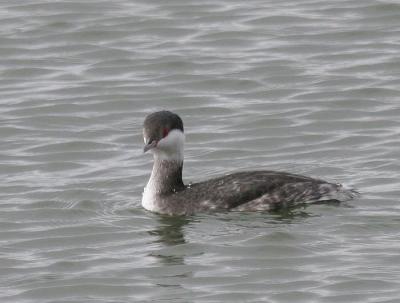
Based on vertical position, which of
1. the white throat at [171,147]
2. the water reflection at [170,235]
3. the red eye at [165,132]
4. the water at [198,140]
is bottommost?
the water reflection at [170,235]

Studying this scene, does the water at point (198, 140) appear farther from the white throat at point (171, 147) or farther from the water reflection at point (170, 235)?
the white throat at point (171, 147)

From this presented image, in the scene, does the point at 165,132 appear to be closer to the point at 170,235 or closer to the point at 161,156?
the point at 161,156

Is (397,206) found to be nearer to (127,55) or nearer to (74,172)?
(74,172)

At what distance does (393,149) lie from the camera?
17.5 m

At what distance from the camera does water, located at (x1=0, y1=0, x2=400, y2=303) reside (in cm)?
1356

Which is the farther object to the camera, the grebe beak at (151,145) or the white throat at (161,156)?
the white throat at (161,156)

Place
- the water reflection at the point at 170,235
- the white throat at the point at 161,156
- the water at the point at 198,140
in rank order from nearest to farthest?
the water at the point at 198,140 → the water reflection at the point at 170,235 → the white throat at the point at 161,156

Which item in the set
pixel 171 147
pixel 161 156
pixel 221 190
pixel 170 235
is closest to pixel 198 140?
pixel 161 156

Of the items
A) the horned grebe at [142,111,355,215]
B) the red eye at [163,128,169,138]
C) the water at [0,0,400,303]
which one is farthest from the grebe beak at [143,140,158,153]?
the water at [0,0,400,303]

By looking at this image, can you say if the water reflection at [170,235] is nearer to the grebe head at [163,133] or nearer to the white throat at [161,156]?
the white throat at [161,156]

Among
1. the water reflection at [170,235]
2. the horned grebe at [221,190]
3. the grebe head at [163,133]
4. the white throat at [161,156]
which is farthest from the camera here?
the white throat at [161,156]

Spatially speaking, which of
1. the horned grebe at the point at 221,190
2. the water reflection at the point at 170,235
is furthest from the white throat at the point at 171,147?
the water reflection at the point at 170,235

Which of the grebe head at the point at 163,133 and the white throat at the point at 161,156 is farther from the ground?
the grebe head at the point at 163,133

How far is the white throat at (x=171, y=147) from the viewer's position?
52.0 ft
